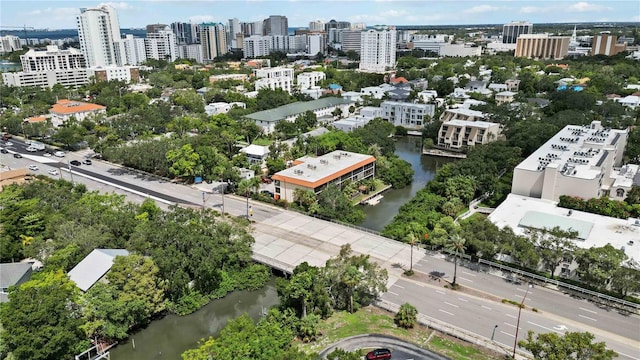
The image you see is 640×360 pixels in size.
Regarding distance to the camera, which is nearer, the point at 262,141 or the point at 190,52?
the point at 262,141

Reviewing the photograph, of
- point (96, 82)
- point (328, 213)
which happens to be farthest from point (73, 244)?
point (96, 82)

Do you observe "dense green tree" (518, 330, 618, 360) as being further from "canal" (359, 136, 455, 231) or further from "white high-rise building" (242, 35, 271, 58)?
"white high-rise building" (242, 35, 271, 58)

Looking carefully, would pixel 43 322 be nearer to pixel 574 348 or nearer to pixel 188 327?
pixel 188 327

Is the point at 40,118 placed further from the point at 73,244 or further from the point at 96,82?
the point at 73,244

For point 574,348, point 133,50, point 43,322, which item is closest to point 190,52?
point 133,50

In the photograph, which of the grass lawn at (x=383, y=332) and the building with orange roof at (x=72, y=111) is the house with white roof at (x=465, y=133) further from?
the building with orange roof at (x=72, y=111)
